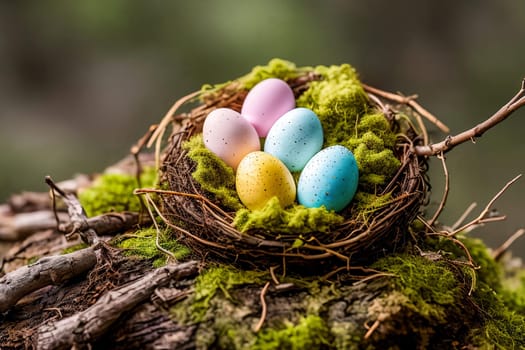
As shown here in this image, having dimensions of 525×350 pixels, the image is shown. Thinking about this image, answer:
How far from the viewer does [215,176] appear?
1521 mm

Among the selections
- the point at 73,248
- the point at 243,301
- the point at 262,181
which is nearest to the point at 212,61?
the point at 73,248

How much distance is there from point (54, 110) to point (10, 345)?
3084 mm

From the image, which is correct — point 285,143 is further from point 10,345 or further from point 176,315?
point 10,345

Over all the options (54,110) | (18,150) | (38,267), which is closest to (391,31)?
(54,110)

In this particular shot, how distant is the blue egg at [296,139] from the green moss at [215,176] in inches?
6.7

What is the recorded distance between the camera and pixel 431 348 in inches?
52.5

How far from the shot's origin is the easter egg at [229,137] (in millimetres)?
1583

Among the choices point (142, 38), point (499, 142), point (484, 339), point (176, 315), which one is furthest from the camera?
point (142, 38)

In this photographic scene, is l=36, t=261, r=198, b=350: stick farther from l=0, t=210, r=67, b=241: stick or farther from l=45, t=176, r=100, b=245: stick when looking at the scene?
l=0, t=210, r=67, b=241: stick

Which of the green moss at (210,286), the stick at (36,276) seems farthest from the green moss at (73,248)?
the green moss at (210,286)

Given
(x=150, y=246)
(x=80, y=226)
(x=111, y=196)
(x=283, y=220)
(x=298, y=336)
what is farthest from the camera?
(x=111, y=196)

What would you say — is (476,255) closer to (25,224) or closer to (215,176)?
(215,176)

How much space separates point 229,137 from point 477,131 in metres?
0.72

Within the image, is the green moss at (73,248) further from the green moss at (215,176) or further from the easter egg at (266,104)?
the easter egg at (266,104)
